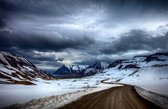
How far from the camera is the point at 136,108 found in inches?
857

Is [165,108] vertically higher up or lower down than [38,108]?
lower down

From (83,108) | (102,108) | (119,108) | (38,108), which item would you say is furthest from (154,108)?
(38,108)

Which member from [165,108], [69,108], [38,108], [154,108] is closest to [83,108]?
[69,108]

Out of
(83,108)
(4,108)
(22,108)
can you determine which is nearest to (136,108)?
(83,108)

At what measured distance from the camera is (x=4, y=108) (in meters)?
23.4

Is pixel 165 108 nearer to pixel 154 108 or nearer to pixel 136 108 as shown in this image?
pixel 154 108

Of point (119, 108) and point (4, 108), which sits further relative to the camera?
point (4, 108)

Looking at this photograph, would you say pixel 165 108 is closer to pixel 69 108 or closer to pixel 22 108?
pixel 69 108

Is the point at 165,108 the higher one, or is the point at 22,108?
the point at 22,108

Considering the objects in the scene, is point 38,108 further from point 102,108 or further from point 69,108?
point 102,108

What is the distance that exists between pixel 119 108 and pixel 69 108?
18.5ft

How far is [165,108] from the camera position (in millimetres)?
23016

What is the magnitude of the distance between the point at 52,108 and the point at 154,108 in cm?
1213

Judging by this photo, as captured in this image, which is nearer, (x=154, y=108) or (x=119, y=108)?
(x=119, y=108)
